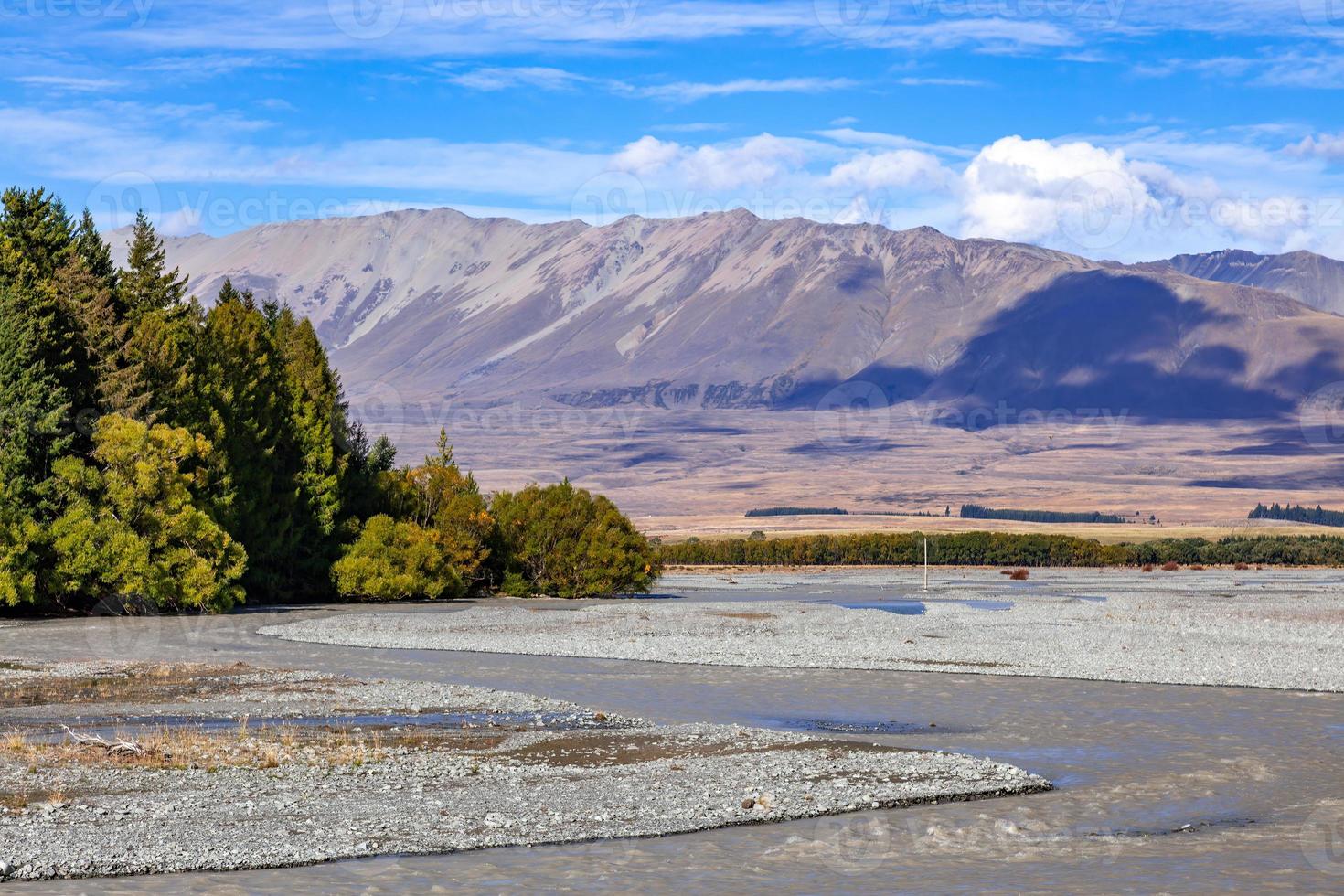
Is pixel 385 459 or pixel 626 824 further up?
pixel 385 459

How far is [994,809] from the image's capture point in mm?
23219

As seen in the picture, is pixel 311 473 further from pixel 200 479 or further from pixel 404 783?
pixel 404 783

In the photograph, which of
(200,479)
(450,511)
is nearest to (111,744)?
(200,479)

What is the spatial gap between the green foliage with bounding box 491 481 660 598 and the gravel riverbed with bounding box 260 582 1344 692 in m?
7.95

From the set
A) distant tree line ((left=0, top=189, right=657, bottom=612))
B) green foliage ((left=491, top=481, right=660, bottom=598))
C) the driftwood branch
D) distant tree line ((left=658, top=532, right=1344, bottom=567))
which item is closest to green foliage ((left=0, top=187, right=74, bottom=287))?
distant tree line ((left=0, top=189, right=657, bottom=612))

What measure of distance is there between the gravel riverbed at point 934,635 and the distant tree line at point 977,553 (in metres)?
74.0

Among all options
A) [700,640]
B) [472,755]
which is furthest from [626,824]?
[700,640]

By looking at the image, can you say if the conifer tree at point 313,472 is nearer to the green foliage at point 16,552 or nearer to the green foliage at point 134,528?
the green foliage at point 134,528

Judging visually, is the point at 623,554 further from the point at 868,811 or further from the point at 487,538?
the point at 868,811

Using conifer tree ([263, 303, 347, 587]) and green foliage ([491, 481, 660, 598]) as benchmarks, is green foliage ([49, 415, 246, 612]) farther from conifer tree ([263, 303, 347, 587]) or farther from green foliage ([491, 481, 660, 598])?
green foliage ([491, 481, 660, 598])

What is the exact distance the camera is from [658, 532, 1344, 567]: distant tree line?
160963mm

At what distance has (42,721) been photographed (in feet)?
102

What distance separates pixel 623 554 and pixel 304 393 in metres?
21.0

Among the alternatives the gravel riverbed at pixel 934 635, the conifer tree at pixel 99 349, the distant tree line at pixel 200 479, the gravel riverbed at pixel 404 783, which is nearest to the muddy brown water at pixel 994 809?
the gravel riverbed at pixel 404 783
